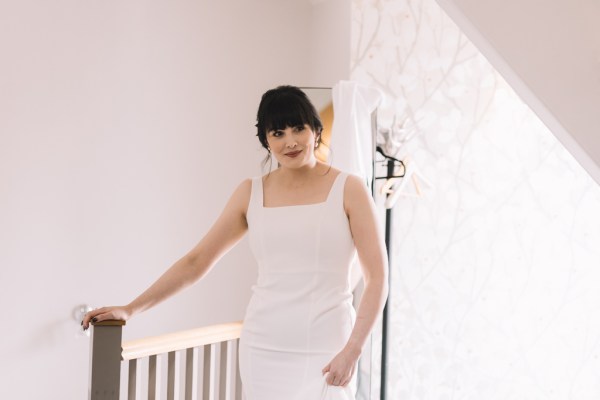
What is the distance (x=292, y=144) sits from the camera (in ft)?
5.29

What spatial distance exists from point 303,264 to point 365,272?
0.16 meters

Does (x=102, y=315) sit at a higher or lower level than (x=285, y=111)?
lower

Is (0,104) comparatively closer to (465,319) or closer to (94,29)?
(94,29)

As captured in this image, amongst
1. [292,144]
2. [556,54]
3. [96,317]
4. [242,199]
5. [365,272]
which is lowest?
[96,317]

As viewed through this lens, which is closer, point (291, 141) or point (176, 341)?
point (291, 141)

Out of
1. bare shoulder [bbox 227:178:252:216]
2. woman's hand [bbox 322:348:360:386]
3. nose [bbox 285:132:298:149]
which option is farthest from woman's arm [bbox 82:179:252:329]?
woman's hand [bbox 322:348:360:386]

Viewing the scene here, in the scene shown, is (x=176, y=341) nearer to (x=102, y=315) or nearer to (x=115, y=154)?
(x=102, y=315)

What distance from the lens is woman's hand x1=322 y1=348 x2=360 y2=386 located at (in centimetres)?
147

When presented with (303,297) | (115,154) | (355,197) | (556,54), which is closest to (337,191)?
(355,197)

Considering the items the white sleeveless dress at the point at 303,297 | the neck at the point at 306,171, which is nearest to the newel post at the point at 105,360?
the white sleeveless dress at the point at 303,297

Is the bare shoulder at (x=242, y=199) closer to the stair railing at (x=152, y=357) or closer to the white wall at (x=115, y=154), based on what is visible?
the stair railing at (x=152, y=357)

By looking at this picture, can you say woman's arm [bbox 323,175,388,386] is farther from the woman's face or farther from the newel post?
the newel post

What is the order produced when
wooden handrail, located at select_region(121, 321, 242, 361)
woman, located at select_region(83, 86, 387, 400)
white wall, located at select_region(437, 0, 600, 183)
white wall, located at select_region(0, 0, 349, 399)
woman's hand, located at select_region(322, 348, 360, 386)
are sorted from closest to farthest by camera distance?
white wall, located at select_region(437, 0, 600, 183)
woman's hand, located at select_region(322, 348, 360, 386)
woman, located at select_region(83, 86, 387, 400)
wooden handrail, located at select_region(121, 321, 242, 361)
white wall, located at select_region(0, 0, 349, 399)

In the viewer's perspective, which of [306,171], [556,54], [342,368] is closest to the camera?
[556,54]
